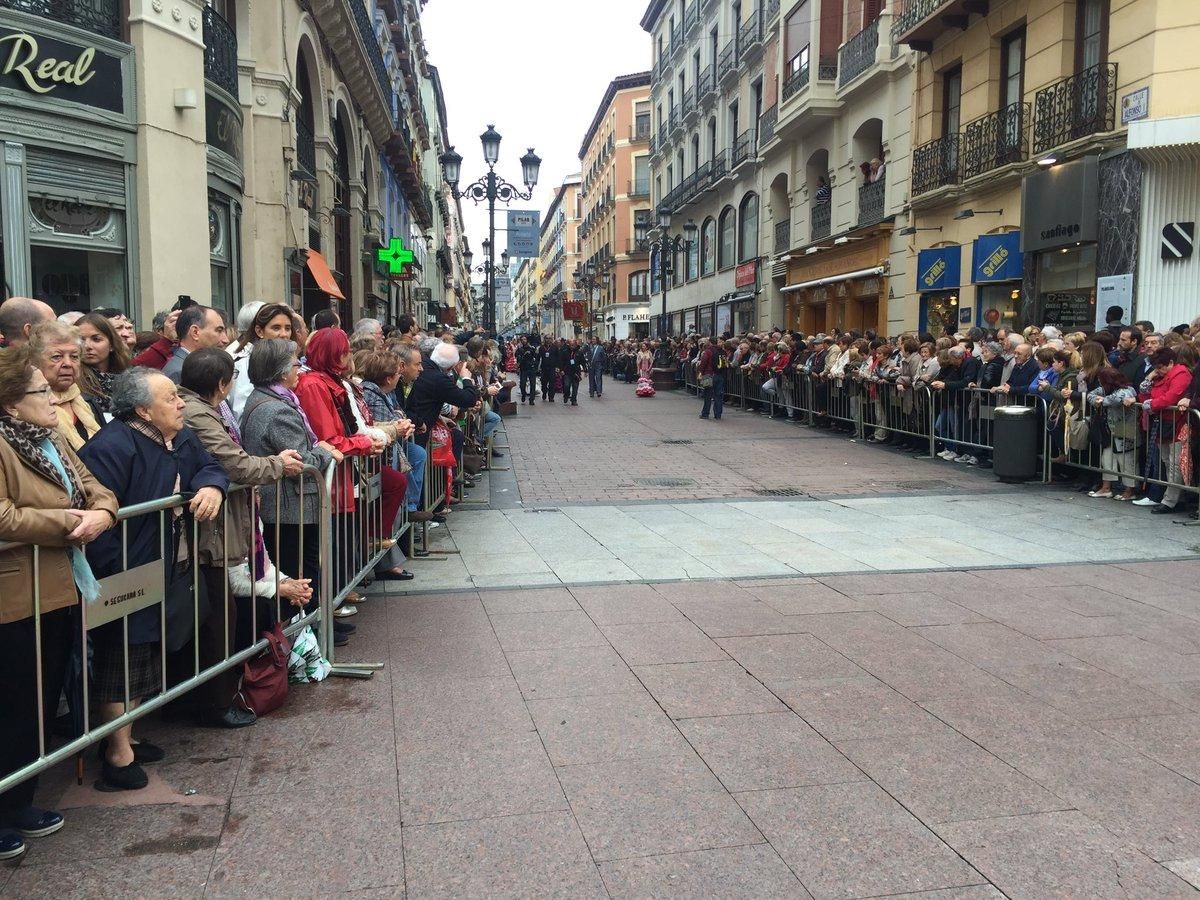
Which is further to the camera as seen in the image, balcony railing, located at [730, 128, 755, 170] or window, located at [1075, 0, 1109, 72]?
balcony railing, located at [730, 128, 755, 170]

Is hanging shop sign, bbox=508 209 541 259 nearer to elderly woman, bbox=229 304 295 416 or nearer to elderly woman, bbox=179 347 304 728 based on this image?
elderly woman, bbox=229 304 295 416

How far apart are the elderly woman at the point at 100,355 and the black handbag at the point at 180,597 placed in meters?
1.39

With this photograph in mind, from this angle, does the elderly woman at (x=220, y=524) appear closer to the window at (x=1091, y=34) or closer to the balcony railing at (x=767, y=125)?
the window at (x=1091, y=34)

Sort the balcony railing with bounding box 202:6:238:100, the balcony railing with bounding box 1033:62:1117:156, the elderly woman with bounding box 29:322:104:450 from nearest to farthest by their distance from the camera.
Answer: the elderly woman with bounding box 29:322:104:450
the balcony railing with bounding box 202:6:238:100
the balcony railing with bounding box 1033:62:1117:156

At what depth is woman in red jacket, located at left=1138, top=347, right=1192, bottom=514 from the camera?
9.33 m

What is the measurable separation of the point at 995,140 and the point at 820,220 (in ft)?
33.0

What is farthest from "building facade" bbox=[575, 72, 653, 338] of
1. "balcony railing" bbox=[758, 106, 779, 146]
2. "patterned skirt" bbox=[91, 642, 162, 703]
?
"patterned skirt" bbox=[91, 642, 162, 703]

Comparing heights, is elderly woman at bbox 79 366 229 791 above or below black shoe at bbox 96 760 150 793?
above

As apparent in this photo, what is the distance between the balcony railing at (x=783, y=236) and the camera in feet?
100

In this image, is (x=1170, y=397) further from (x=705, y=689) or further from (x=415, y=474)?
(x=415, y=474)

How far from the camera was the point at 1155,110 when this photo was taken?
1388 centimetres

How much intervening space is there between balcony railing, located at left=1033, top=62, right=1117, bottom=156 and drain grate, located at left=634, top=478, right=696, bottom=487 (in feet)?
28.5

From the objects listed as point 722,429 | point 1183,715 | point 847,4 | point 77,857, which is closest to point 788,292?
point 847,4

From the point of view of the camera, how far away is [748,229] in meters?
35.7
